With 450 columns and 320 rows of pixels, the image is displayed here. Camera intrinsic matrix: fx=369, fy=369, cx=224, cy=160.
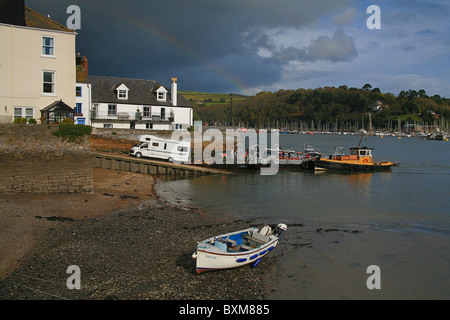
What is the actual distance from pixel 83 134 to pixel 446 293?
22035mm

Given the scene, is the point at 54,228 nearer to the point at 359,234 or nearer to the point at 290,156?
the point at 359,234

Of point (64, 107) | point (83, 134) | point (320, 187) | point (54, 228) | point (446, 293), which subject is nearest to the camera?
point (446, 293)

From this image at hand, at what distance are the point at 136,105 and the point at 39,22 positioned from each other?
3083 cm

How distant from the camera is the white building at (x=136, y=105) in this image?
56.3 meters

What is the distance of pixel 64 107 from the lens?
2684 cm

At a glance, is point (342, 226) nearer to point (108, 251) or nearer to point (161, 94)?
point (108, 251)

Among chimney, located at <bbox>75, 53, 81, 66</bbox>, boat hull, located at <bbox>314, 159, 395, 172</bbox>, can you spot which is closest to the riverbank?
boat hull, located at <bbox>314, 159, 395, 172</bbox>

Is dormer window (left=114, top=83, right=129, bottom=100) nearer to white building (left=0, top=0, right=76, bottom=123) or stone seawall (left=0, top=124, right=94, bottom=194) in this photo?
white building (left=0, top=0, right=76, bottom=123)

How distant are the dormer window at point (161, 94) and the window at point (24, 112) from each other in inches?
1358

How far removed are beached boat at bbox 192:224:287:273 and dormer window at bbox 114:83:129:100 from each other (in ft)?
155

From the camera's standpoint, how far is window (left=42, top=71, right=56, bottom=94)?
27622 mm

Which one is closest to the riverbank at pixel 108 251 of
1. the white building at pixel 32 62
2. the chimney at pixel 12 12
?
the white building at pixel 32 62

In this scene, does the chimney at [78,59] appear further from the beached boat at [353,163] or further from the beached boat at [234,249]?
the beached boat at [234,249]
